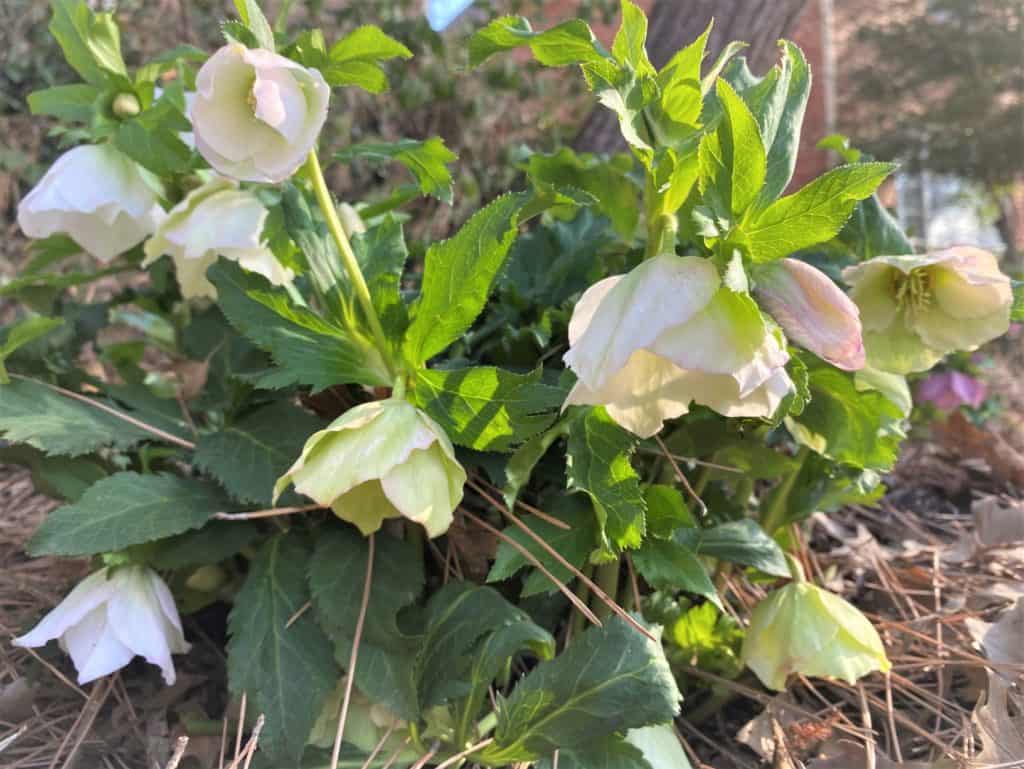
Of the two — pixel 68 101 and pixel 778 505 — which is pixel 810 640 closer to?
pixel 778 505

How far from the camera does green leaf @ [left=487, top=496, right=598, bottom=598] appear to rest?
563 millimetres

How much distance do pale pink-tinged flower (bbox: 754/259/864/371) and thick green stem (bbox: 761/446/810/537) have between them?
0.30 meters

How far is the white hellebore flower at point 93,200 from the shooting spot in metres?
0.66

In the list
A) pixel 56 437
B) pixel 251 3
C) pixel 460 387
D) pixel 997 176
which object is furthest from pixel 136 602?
pixel 997 176

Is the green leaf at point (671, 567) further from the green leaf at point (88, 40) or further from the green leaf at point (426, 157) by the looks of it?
the green leaf at point (88, 40)

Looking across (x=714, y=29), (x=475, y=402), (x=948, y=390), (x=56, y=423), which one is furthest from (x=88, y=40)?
(x=948, y=390)

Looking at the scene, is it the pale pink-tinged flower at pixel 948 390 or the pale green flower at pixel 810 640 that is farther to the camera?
the pale pink-tinged flower at pixel 948 390

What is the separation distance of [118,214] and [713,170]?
52 cm

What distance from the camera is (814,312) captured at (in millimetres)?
438

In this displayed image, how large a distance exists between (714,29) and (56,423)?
117cm

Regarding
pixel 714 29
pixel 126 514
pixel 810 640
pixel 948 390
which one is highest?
pixel 714 29

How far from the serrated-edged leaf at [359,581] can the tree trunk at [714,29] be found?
92 cm

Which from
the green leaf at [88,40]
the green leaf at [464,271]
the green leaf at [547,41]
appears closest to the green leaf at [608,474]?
the green leaf at [464,271]

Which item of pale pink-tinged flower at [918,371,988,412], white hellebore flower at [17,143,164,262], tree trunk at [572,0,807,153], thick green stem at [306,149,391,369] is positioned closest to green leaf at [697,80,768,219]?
thick green stem at [306,149,391,369]
